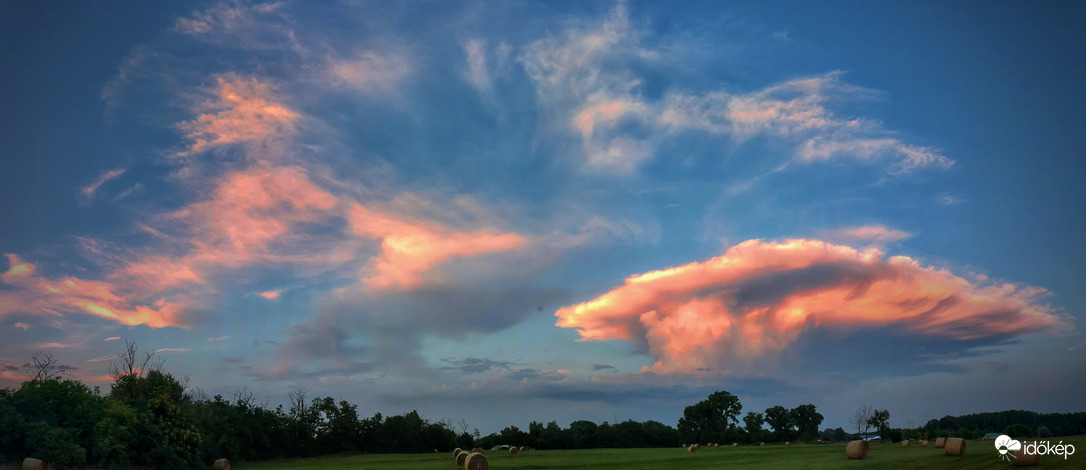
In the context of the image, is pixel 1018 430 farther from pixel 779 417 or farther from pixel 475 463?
pixel 475 463

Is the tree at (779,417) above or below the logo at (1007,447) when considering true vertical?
below

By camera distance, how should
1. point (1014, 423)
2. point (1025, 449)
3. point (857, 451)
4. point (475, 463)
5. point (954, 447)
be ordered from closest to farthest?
point (1025, 449) → point (475, 463) → point (954, 447) → point (857, 451) → point (1014, 423)

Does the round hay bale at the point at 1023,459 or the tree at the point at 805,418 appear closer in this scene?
the round hay bale at the point at 1023,459

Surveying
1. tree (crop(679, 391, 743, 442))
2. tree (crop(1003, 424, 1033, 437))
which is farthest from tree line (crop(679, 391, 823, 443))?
Answer: tree (crop(1003, 424, 1033, 437))

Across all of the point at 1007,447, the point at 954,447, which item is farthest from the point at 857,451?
the point at 1007,447

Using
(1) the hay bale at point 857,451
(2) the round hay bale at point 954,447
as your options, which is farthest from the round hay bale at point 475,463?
(2) the round hay bale at point 954,447

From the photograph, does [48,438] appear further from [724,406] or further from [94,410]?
[724,406]

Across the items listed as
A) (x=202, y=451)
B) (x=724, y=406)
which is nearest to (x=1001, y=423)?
(x=724, y=406)

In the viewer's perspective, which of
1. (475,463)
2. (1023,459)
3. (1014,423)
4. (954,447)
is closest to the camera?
(1023,459)

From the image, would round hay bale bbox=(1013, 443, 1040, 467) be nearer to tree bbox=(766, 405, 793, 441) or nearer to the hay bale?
the hay bale

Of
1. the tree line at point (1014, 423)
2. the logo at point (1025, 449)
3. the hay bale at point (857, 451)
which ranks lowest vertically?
the tree line at point (1014, 423)

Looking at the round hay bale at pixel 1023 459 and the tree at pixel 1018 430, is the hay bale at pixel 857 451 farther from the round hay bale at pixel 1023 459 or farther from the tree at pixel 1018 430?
the tree at pixel 1018 430

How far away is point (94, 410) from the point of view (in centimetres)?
4516

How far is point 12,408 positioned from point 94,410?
6830 millimetres
